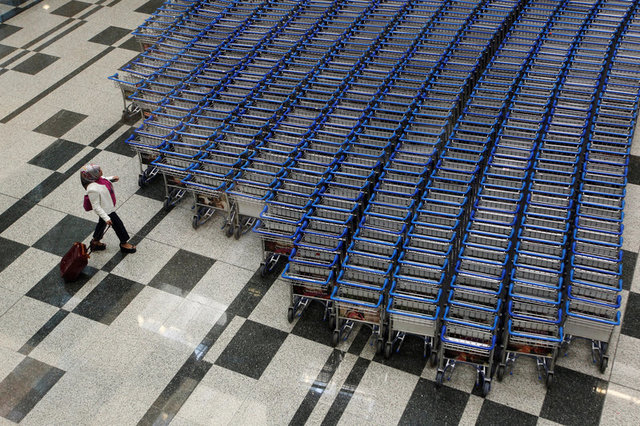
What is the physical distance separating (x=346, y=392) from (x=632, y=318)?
3027 mm

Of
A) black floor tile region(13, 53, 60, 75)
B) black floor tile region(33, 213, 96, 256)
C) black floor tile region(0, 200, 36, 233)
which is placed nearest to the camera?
black floor tile region(33, 213, 96, 256)

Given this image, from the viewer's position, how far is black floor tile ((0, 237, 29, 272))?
310 inches

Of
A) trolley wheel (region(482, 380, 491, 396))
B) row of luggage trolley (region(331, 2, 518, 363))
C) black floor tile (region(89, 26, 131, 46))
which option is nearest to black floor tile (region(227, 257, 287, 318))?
row of luggage trolley (region(331, 2, 518, 363))

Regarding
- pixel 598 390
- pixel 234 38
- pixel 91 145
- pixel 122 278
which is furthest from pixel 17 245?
pixel 598 390

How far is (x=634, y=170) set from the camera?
875cm

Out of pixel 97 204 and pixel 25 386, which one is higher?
pixel 97 204

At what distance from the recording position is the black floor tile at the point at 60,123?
996cm

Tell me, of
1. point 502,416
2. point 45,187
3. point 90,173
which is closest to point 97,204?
point 90,173

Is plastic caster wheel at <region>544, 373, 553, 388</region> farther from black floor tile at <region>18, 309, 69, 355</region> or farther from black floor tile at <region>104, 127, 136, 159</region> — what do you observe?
black floor tile at <region>104, 127, 136, 159</region>

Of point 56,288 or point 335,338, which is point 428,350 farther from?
point 56,288

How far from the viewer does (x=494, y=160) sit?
7.57 metres

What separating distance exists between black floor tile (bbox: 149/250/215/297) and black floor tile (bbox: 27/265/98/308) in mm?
813

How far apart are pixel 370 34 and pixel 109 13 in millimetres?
5946

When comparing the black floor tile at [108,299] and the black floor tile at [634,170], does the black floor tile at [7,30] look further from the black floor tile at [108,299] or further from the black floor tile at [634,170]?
the black floor tile at [634,170]
